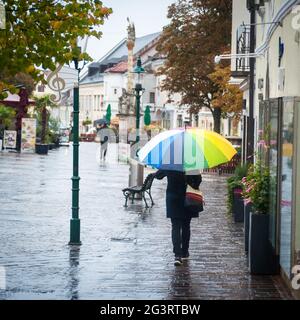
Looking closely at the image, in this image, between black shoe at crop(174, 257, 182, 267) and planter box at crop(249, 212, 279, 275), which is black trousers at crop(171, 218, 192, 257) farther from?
planter box at crop(249, 212, 279, 275)

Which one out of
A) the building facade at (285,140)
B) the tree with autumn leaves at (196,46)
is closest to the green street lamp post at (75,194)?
the building facade at (285,140)

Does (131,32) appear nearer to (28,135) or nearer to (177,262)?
(28,135)

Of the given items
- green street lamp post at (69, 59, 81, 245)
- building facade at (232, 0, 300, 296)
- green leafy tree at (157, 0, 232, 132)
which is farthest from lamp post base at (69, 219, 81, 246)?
green leafy tree at (157, 0, 232, 132)

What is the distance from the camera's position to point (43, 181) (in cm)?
2861

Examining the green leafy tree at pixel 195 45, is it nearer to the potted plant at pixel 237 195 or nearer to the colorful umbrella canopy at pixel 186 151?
the potted plant at pixel 237 195

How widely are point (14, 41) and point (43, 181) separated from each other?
16.0m

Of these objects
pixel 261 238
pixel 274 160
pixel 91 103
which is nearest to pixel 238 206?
pixel 261 238

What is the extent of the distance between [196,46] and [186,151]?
36112 mm

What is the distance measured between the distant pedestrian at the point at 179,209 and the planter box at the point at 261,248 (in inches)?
49.0

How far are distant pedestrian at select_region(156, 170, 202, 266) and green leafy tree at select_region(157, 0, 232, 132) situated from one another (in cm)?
3398

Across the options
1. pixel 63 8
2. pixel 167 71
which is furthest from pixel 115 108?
pixel 63 8

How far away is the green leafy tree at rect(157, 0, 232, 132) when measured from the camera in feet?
153

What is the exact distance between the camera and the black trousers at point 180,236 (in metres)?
12.5

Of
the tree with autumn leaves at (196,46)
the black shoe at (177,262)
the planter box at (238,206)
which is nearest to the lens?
the black shoe at (177,262)
